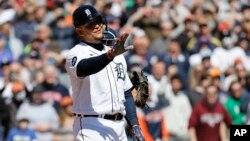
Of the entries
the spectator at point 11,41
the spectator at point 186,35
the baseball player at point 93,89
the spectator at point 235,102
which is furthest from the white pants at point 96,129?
the spectator at point 11,41

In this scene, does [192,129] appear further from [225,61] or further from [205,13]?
[205,13]

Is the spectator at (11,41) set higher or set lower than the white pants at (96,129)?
higher

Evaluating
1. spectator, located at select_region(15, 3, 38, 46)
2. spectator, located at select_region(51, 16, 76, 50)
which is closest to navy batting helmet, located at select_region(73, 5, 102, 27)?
spectator, located at select_region(51, 16, 76, 50)

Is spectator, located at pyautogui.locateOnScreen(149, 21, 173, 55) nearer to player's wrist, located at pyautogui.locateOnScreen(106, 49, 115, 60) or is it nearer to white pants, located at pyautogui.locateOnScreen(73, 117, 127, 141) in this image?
white pants, located at pyautogui.locateOnScreen(73, 117, 127, 141)

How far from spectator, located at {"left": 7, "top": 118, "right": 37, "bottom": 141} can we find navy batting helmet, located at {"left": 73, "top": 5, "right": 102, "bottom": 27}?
5300 millimetres

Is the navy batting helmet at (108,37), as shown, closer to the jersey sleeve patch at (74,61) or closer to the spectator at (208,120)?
the jersey sleeve patch at (74,61)

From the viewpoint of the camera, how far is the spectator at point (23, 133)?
12484mm

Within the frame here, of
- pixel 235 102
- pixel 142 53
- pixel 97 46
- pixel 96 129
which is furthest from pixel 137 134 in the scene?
pixel 142 53

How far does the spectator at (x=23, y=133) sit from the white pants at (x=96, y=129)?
16.8 feet

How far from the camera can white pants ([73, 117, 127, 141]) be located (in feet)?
24.2

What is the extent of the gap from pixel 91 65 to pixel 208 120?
6.08m

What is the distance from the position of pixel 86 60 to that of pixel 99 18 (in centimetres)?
43

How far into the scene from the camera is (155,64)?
14.6 meters

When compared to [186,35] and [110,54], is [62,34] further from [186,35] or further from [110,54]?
[110,54]
